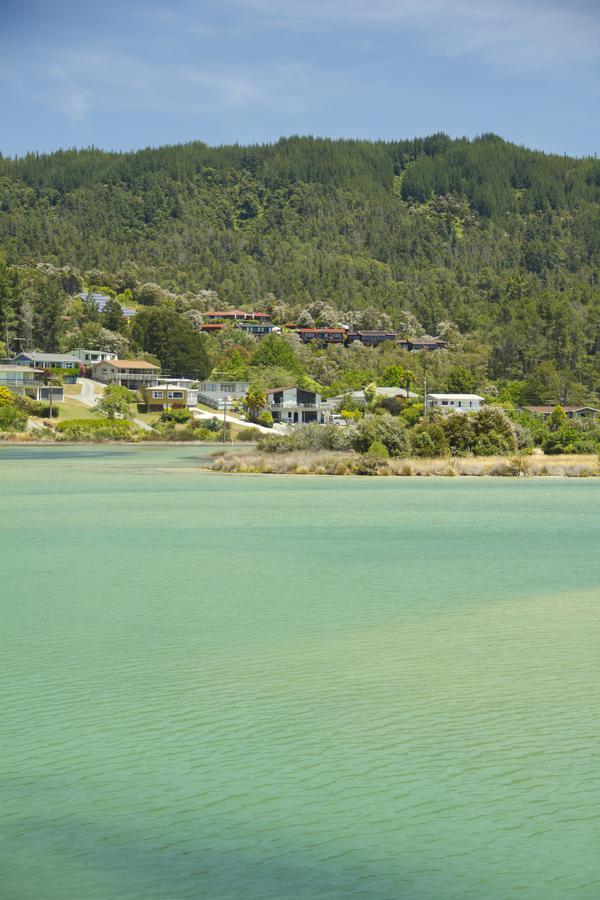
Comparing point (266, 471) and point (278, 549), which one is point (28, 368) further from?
point (278, 549)

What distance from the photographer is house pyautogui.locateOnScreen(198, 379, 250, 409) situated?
119m

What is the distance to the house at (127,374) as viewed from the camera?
119625 mm

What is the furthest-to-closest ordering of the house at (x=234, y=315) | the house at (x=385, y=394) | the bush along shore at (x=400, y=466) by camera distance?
the house at (x=234, y=315) < the house at (x=385, y=394) < the bush along shore at (x=400, y=466)

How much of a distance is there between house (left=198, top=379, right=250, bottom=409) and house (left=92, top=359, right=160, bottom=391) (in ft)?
18.4

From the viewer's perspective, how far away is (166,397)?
111125mm

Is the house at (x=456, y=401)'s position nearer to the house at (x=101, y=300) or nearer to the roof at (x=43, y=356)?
the roof at (x=43, y=356)

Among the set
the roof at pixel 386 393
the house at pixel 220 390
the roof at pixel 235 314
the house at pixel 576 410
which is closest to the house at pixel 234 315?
the roof at pixel 235 314

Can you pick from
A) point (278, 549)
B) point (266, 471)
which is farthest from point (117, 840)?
point (266, 471)

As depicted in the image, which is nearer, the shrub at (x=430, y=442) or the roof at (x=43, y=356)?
the shrub at (x=430, y=442)

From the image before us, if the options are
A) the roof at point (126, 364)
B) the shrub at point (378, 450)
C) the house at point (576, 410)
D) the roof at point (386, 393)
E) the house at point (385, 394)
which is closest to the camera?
the shrub at point (378, 450)

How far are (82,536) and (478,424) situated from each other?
110 ft

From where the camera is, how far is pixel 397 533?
3019 cm

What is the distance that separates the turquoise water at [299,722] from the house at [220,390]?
92116 mm

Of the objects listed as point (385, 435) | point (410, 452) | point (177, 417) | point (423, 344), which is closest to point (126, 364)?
point (177, 417)
